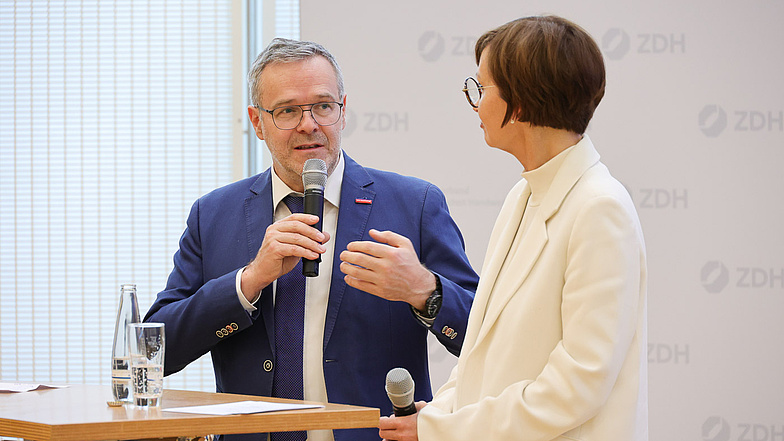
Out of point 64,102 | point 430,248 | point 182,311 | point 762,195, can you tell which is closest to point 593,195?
point 430,248

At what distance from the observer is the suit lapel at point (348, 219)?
89.5 inches

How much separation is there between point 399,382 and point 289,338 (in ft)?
1.99

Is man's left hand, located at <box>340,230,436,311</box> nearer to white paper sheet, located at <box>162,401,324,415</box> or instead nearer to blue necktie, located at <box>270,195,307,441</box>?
blue necktie, located at <box>270,195,307,441</box>

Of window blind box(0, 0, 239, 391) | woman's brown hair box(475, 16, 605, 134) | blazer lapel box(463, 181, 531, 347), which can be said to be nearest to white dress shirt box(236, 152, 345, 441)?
blazer lapel box(463, 181, 531, 347)

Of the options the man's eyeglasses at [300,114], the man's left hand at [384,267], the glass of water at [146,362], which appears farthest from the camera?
the man's eyeglasses at [300,114]

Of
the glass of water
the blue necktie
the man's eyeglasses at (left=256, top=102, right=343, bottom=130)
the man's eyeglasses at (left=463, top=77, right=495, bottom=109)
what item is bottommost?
the blue necktie

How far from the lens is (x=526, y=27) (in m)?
1.57

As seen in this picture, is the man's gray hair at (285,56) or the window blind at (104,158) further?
the window blind at (104,158)

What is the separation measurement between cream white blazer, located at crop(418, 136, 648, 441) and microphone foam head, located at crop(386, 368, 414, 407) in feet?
0.35

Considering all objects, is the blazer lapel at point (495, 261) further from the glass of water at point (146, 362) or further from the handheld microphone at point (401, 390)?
the glass of water at point (146, 362)

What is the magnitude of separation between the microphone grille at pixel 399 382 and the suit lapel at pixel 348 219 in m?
0.52

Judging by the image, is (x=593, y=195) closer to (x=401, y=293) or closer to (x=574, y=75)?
(x=574, y=75)

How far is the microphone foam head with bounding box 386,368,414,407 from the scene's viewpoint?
5.67 ft

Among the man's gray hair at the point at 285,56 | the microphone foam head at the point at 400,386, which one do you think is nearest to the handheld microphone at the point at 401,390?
the microphone foam head at the point at 400,386
